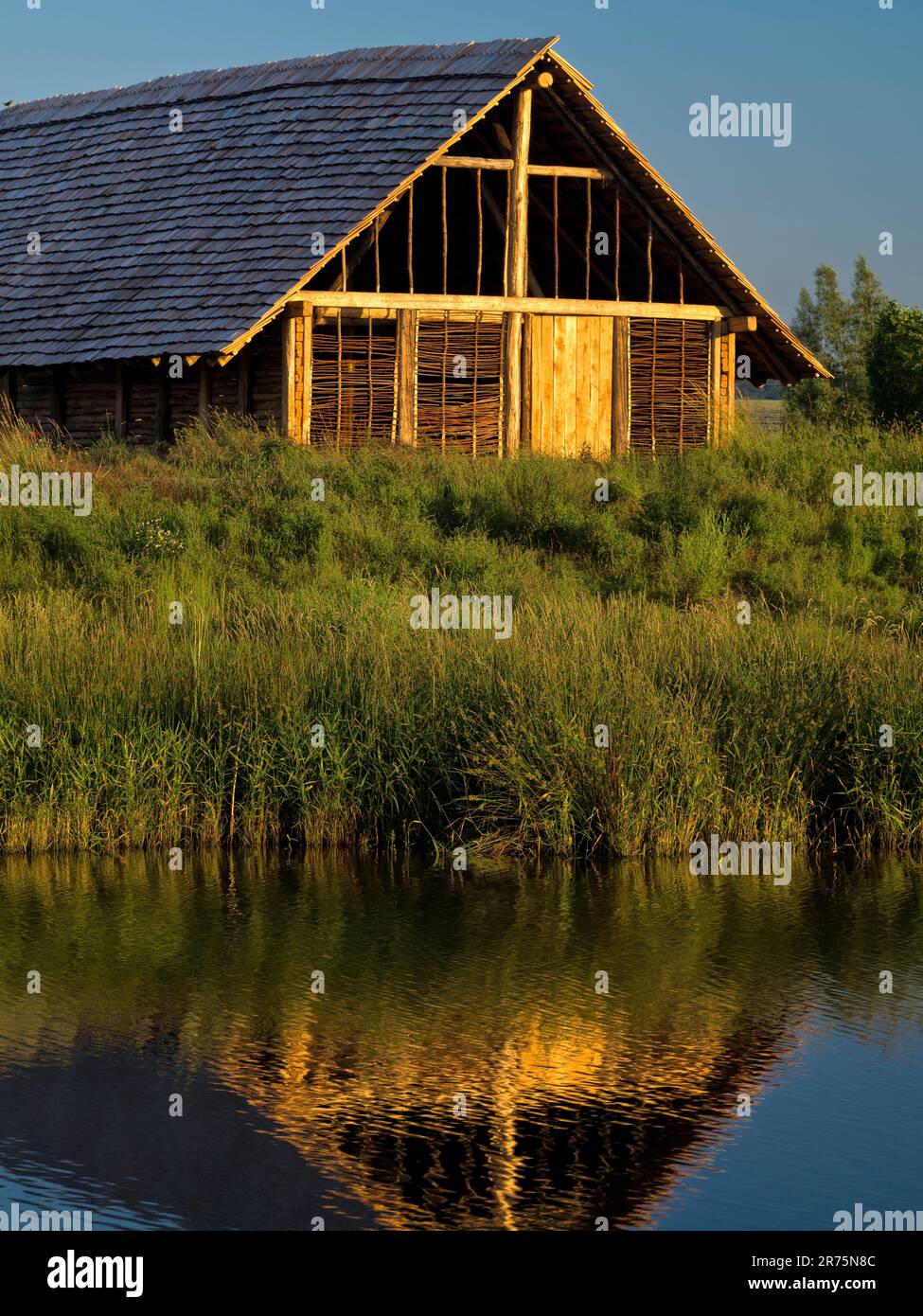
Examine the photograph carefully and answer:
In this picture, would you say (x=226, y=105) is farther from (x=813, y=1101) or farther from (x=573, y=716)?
(x=813, y=1101)

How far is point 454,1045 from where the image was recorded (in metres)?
8.61

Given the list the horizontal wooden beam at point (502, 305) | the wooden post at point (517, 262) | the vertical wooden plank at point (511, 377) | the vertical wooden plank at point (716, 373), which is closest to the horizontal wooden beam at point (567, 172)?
the wooden post at point (517, 262)

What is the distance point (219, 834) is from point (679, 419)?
1537 centimetres

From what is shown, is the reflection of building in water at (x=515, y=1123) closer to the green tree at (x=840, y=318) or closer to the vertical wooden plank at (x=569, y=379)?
the vertical wooden plank at (x=569, y=379)

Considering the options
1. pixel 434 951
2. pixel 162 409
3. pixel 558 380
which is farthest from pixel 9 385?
pixel 434 951

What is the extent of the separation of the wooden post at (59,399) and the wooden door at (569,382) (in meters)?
6.38

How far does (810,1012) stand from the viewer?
922cm

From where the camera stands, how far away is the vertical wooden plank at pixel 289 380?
904 inches

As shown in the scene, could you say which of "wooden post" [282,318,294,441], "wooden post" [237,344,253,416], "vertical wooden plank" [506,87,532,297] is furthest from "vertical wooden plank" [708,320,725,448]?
"wooden post" [237,344,253,416]

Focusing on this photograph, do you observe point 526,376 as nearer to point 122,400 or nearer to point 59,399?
point 122,400

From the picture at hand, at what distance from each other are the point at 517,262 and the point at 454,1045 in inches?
681

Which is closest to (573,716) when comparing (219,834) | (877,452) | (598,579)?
(219,834)

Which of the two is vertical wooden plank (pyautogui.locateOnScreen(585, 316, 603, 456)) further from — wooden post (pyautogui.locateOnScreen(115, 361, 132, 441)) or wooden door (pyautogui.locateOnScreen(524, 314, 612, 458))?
wooden post (pyautogui.locateOnScreen(115, 361, 132, 441))
